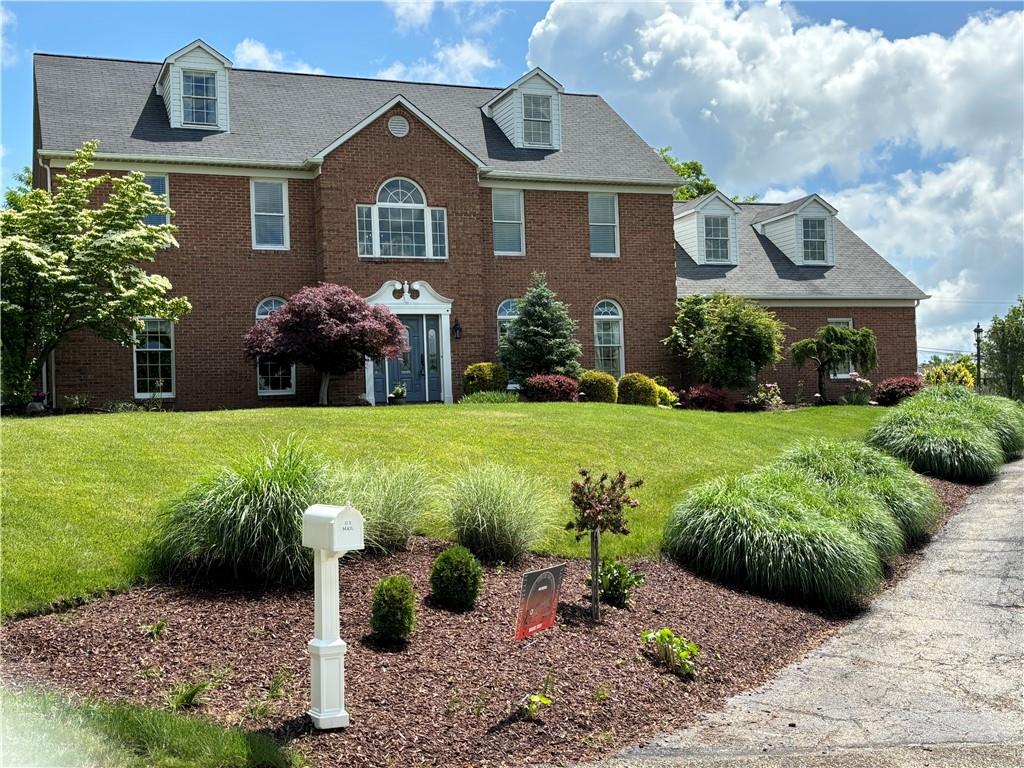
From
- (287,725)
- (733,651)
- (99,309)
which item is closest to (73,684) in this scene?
(287,725)

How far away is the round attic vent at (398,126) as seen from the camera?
2267 centimetres

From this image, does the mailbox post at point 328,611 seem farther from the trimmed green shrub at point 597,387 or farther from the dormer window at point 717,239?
the dormer window at point 717,239

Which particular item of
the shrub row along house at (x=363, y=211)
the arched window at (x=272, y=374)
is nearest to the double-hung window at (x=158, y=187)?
the shrub row along house at (x=363, y=211)

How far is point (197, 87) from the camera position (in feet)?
75.3

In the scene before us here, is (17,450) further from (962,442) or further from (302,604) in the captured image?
(962,442)

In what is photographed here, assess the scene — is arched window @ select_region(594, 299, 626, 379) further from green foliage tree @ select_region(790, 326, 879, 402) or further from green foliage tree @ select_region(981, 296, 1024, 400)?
green foliage tree @ select_region(981, 296, 1024, 400)

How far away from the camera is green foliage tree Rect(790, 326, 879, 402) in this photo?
27.0m

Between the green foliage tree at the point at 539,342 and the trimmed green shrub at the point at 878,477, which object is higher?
the green foliage tree at the point at 539,342

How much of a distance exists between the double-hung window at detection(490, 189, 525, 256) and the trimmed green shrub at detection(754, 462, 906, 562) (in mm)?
14124

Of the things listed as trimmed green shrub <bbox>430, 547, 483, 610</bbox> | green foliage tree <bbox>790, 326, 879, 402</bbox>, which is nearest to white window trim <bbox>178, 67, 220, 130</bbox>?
green foliage tree <bbox>790, 326, 879, 402</bbox>

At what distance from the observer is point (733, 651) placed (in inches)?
300

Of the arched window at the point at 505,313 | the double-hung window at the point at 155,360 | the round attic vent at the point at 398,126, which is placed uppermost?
the round attic vent at the point at 398,126

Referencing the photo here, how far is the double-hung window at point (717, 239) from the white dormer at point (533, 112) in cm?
612

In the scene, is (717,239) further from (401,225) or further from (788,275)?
(401,225)
